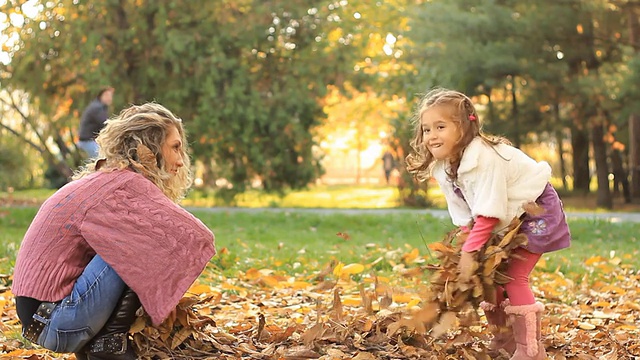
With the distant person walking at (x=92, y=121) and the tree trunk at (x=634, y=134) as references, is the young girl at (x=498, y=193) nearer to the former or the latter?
the distant person walking at (x=92, y=121)

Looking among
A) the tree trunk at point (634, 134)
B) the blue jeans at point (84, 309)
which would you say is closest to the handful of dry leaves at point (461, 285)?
the blue jeans at point (84, 309)

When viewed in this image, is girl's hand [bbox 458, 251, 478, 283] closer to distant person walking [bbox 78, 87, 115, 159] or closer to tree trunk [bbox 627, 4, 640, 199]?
distant person walking [bbox 78, 87, 115, 159]

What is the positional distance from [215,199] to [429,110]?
1194 cm

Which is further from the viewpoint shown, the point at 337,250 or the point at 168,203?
the point at 337,250

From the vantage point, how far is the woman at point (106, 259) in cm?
292

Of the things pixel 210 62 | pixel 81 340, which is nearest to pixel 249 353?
pixel 81 340

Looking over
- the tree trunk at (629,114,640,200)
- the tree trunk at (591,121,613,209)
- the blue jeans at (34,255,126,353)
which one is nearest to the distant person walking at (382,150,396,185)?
the tree trunk at (629,114,640,200)

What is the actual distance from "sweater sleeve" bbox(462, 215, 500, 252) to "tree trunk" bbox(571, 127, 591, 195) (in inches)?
685

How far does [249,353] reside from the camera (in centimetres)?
353

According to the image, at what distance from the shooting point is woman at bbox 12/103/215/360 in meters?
2.92

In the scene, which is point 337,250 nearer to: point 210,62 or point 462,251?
point 462,251

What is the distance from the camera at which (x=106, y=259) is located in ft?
9.57

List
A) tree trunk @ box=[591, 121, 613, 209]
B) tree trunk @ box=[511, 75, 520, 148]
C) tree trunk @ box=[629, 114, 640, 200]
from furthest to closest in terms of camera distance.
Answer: tree trunk @ box=[629, 114, 640, 200], tree trunk @ box=[511, 75, 520, 148], tree trunk @ box=[591, 121, 613, 209]

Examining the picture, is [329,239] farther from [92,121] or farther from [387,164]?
[387,164]
